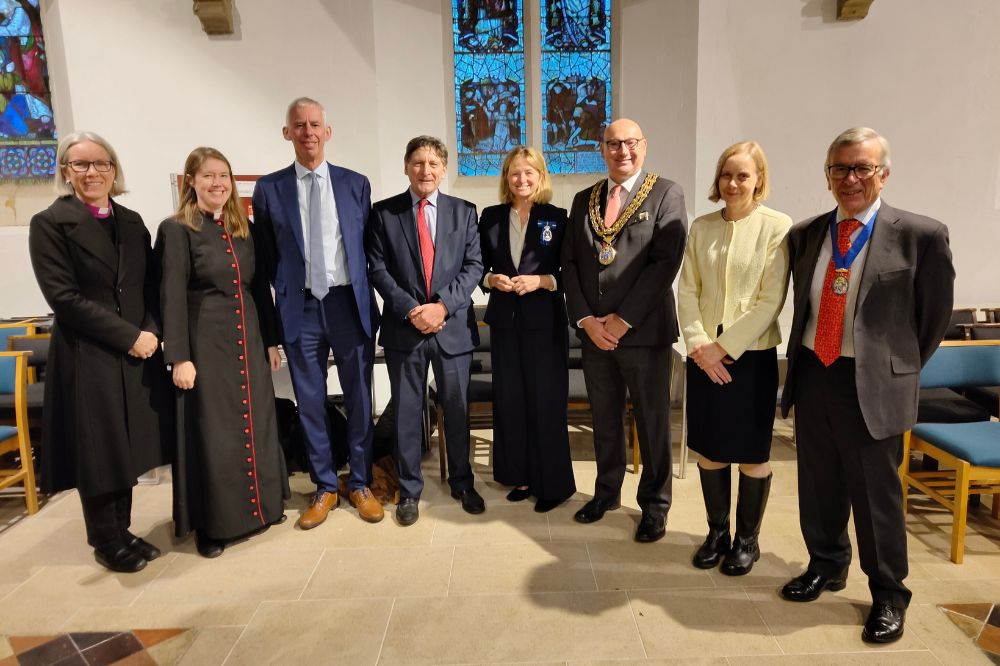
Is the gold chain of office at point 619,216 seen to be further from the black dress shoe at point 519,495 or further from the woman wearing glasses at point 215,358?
the woman wearing glasses at point 215,358

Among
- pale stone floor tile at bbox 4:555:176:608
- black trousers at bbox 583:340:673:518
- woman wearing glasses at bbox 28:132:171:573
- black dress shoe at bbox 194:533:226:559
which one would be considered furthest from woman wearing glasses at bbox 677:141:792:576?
pale stone floor tile at bbox 4:555:176:608

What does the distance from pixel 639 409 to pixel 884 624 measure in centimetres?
117

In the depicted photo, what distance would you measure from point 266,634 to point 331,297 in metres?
1.46

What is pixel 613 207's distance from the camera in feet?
8.87

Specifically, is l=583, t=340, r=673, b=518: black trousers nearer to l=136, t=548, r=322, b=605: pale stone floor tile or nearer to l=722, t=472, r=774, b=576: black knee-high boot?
l=722, t=472, r=774, b=576: black knee-high boot

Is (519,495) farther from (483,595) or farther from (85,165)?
(85,165)

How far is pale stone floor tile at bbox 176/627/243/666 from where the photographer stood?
6.75 ft

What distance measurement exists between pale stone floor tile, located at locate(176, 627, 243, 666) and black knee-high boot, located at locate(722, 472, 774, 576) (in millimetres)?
1910

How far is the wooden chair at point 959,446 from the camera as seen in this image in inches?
98.0

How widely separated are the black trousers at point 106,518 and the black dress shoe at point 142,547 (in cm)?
3

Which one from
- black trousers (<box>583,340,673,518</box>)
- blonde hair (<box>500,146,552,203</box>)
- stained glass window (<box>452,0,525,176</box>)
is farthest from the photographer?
stained glass window (<box>452,0,525,176</box>)

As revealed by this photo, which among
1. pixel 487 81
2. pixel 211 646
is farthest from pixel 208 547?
pixel 487 81

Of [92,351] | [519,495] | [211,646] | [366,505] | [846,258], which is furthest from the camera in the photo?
[519,495]

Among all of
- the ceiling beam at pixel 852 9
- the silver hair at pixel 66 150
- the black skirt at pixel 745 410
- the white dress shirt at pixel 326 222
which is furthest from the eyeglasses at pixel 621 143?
the ceiling beam at pixel 852 9
